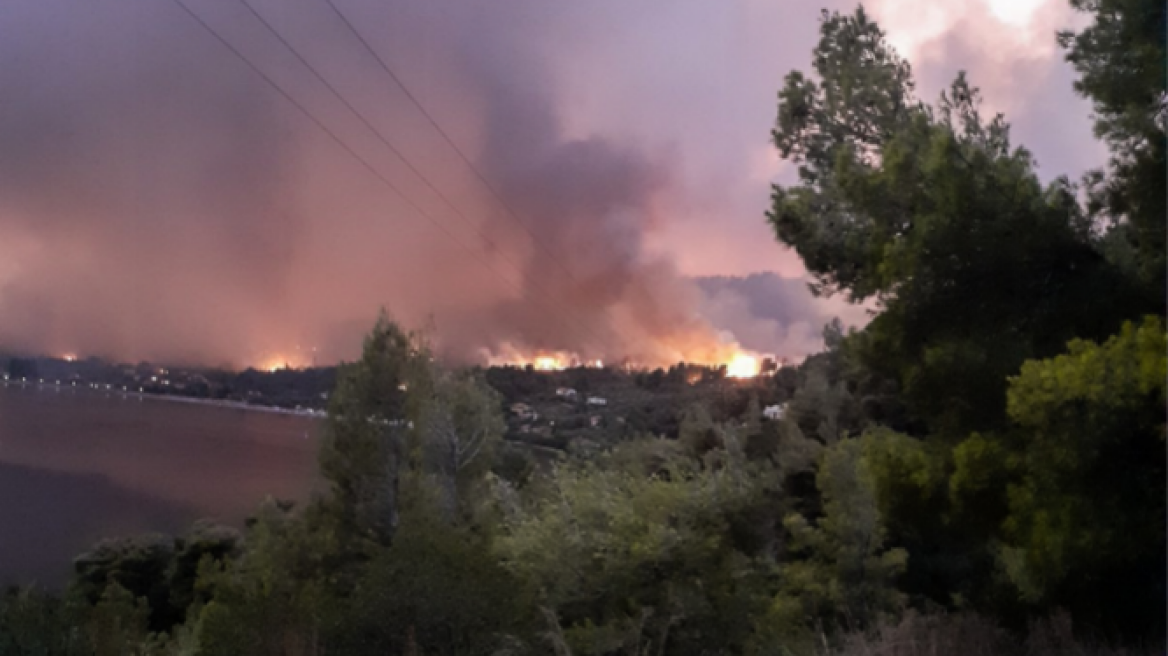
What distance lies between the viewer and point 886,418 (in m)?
25.3

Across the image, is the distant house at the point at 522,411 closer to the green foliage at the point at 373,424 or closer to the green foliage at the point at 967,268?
the green foliage at the point at 373,424

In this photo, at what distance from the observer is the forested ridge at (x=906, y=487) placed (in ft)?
22.2

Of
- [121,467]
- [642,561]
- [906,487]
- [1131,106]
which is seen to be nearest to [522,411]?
[642,561]

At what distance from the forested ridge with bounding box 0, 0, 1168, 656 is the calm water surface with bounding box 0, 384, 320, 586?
14605 millimetres

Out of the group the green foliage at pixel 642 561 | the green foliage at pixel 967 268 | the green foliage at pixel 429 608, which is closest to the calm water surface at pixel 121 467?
the green foliage at pixel 642 561

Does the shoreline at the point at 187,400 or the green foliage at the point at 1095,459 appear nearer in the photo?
the green foliage at the point at 1095,459

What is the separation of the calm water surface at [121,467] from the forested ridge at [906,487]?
14605mm

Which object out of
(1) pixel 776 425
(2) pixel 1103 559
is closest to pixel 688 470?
(1) pixel 776 425

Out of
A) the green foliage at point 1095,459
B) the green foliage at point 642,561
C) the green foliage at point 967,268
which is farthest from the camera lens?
the green foliage at point 642,561

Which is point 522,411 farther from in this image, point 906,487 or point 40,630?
point 906,487

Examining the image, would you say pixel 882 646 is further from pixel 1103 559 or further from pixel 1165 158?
pixel 1165 158

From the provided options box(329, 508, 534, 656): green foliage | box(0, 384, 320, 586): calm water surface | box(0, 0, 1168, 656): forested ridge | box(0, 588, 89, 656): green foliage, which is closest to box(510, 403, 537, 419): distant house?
box(0, 384, 320, 586): calm water surface

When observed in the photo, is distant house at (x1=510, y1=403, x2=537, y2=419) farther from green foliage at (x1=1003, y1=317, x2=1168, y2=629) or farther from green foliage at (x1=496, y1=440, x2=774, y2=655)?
green foliage at (x1=1003, y1=317, x2=1168, y2=629)

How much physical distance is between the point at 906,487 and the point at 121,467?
4704cm
